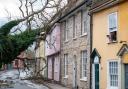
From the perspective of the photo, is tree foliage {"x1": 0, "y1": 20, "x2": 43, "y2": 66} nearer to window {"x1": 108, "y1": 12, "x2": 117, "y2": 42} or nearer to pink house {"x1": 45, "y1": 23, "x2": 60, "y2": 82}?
window {"x1": 108, "y1": 12, "x2": 117, "y2": 42}

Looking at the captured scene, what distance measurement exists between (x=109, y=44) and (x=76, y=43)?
923 centimetres

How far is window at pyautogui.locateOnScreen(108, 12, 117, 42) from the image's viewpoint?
2885cm

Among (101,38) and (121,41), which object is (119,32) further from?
(101,38)

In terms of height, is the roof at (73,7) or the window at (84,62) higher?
the roof at (73,7)

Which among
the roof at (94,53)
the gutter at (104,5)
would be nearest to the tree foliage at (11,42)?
the gutter at (104,5)

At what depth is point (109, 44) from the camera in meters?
29.6

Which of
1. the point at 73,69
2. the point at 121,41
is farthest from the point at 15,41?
the point at 73,69

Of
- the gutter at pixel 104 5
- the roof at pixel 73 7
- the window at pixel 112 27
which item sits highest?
the roof at pixel 73 7

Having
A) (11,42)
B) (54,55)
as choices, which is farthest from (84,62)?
(54,55)

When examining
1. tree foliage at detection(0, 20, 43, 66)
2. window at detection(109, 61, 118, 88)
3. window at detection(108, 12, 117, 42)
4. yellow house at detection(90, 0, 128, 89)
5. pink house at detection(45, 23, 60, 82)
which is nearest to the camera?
tree foliage at detection(0, 20, 43, 66)

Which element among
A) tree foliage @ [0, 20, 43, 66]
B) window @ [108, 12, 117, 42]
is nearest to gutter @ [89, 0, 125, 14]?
window @ [108, 12, 117, 42]

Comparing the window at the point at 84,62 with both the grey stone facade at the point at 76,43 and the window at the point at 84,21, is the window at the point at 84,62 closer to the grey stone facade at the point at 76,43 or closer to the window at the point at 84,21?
the grey stone facade at the point at 76,43

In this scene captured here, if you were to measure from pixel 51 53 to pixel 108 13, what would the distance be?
75.6 feet

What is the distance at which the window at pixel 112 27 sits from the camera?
94.6 feet
